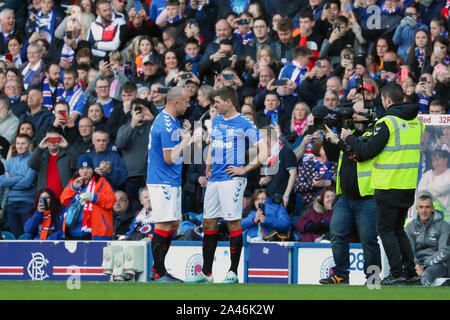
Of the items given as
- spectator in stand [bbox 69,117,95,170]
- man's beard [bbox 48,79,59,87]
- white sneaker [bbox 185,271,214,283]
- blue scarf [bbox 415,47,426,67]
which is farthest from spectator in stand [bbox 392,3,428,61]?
white sneaker [bbox 185,271,214,283]

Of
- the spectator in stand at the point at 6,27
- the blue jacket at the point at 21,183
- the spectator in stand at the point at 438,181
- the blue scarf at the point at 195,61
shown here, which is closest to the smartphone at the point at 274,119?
the blue scarf at the point at 195,61

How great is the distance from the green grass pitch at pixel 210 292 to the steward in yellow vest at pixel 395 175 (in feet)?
1.68

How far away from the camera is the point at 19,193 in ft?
55.8

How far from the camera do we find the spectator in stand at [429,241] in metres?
12.3

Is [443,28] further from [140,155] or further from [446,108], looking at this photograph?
[140,155]

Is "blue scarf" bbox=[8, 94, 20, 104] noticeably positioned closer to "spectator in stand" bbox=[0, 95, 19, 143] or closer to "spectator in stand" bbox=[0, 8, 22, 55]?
"spectator in stand" bbox=[0, 95, 19, 143]

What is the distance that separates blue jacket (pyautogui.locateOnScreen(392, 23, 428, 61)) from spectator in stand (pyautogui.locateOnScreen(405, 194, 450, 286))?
4954 mm

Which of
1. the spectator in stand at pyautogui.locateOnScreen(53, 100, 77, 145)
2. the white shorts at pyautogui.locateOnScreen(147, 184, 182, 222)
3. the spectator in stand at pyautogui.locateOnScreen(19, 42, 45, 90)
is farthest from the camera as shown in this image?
the spectator in stand at pyautogui.locateOnScreen(19, 42, 45, 90)

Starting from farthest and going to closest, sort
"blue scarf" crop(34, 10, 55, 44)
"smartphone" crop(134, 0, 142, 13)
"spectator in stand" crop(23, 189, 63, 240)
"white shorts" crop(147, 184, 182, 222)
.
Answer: "blue scarf" crop(34, 10, 55, 44), "smartphone" crop(134, 0, 142, 13), "spectator in stand" crop(23, 189, 63, 240), "white shorts" crop(147, 184, 182, 222)

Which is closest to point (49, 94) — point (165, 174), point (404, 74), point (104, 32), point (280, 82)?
point (104, 32)

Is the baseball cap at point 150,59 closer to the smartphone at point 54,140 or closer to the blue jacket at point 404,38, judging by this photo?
the smartphone at point 54,140

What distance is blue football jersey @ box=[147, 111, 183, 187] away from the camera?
456 inches

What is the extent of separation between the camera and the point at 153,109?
16781mm

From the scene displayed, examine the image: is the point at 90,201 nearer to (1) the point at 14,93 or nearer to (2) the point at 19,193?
(2) the point at 19,193
